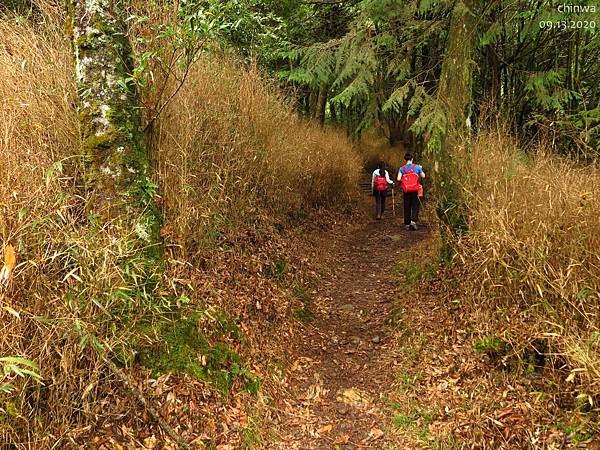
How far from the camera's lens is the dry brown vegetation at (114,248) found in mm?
2518

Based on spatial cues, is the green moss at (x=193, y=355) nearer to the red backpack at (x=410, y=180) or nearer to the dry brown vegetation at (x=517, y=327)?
the dry brown vegetation at (x=517, y=327)

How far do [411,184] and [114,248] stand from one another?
744cm

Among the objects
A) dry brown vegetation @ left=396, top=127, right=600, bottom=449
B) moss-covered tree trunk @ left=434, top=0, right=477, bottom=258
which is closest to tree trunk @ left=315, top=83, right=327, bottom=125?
moss-covered tree trunk @ left=434, top=0, right=477, bottom=258

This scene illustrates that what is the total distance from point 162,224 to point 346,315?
323 centimetres

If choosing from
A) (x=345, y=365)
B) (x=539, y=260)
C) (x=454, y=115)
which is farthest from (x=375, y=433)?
(x=454, y=115)

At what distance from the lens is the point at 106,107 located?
3.45 meters

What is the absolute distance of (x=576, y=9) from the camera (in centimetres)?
602

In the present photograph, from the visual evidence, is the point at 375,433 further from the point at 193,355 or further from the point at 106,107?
the point at 106,107

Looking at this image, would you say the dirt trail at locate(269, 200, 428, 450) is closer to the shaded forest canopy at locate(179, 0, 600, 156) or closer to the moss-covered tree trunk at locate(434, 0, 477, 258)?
the moss-covered tree trunk at locate(434, 0, 477, 258)

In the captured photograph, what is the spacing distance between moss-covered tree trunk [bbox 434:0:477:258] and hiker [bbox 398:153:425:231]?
3252 mm

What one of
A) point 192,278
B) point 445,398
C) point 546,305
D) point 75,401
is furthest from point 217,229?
point 546,305

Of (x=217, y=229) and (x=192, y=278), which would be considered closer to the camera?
(x=192, y=278)

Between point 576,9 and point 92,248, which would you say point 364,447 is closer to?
point 92,248

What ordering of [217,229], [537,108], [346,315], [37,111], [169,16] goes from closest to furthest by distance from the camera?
[37,111] → [169,16] → [217,229] → [346,315] → [537,108]
